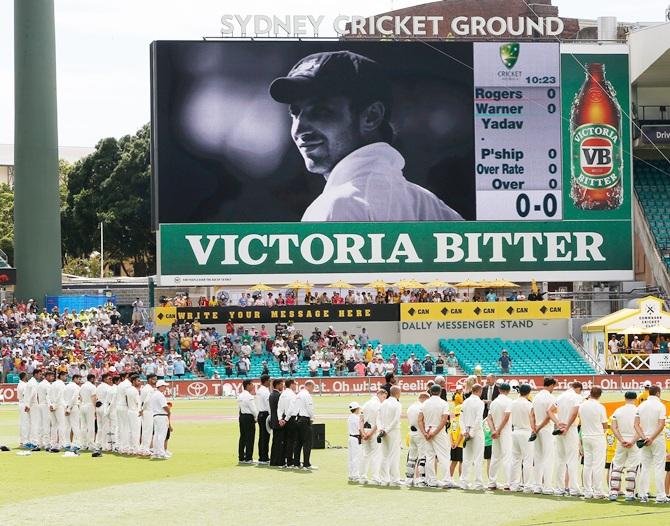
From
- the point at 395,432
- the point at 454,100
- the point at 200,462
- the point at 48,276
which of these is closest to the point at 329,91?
the point at 454,100

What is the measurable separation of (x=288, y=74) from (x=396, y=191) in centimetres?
791

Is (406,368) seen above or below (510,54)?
below

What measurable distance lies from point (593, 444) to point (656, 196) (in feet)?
174

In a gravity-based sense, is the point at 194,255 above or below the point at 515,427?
above

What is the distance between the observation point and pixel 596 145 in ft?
226

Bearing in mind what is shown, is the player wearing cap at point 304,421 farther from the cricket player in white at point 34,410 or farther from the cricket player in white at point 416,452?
the cricket player in white at point 34,410

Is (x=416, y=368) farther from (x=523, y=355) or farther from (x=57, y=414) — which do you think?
(x=57, y=414)

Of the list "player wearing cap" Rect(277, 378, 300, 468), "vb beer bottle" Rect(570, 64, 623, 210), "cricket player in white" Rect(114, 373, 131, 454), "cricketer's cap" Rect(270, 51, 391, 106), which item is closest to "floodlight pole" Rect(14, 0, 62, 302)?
"cricketer's cap" Rect(270, 51, 391, 106)

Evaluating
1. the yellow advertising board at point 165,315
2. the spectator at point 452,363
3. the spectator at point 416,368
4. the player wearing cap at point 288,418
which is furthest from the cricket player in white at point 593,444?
the yellow advertising board at point 165,315

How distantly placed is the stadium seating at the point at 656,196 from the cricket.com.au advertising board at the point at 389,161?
9.55 feet

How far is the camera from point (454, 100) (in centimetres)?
6781

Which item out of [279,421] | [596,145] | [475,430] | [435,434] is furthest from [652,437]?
[596,145]

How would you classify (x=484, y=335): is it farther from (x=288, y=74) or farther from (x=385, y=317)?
(x=288, y=74)

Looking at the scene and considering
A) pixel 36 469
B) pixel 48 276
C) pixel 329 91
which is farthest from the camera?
pixel 48 276
